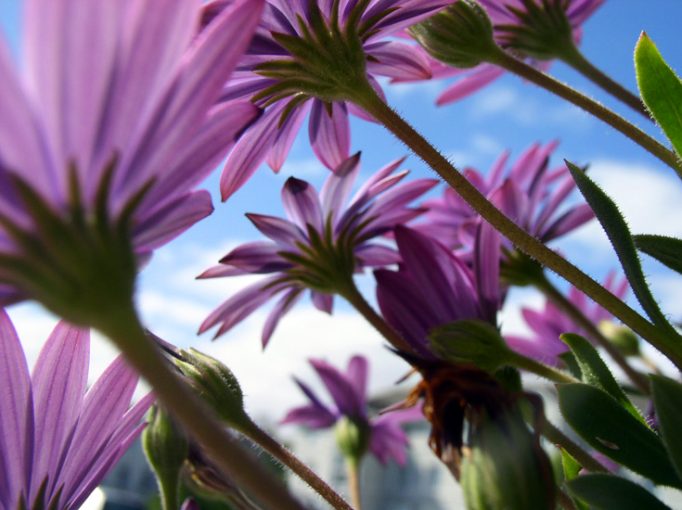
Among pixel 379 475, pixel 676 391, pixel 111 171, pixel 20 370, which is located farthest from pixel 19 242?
pixel 379 475

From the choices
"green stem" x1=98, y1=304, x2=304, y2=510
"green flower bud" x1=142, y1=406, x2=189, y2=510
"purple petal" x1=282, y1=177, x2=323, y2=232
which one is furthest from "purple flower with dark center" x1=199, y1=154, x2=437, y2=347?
"green stem" x1=98, y1=304, x2=304, y2=510

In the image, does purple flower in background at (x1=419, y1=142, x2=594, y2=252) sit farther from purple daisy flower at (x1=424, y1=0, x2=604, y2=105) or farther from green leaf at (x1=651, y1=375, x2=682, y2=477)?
green leaf at (x1=651, y1=375, x2=682, y2=477)

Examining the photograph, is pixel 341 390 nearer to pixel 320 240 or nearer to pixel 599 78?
pixel 320 240

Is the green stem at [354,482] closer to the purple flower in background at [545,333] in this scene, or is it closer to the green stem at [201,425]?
the purple flower in background at [545,333]

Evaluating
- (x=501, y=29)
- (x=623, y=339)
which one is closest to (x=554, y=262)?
(x=501, y=29)

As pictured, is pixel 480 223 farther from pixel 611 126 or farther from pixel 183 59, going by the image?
pixel 183 59
